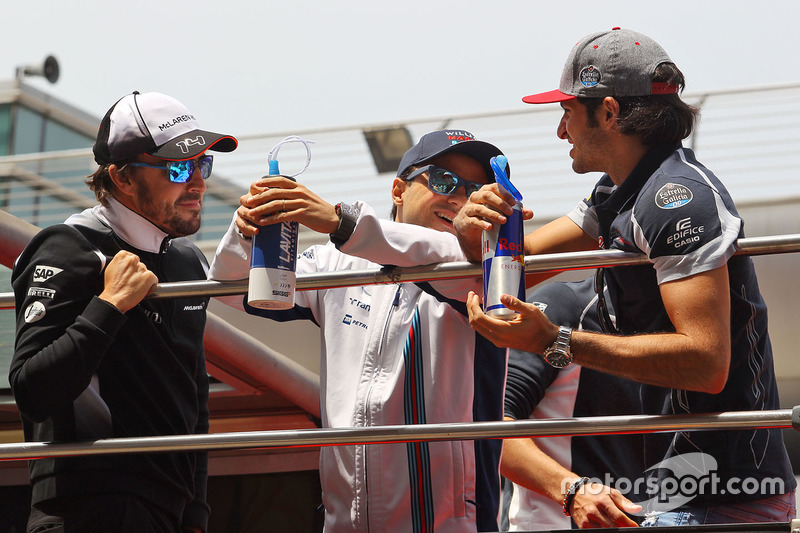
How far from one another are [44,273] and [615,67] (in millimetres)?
1578

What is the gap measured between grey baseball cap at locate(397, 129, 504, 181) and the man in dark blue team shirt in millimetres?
226

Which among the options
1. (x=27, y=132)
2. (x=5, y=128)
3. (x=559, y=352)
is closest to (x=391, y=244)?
(x=559, y=352)

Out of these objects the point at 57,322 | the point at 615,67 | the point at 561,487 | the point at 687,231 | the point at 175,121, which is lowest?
the point at 561,487

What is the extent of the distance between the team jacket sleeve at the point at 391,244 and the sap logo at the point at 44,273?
0.71 m

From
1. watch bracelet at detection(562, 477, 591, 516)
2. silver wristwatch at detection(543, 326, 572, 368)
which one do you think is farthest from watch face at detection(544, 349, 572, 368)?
watch bracelet at detection(562, 477, 591, 516)

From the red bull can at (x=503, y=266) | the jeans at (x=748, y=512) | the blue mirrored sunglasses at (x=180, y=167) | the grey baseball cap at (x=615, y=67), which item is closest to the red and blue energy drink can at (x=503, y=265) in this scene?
the red bull can at (x=503, y=266)

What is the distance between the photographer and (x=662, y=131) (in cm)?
249

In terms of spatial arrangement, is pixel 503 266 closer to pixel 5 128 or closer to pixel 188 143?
pixel 188 143

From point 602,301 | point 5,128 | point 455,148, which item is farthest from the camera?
point 5,128

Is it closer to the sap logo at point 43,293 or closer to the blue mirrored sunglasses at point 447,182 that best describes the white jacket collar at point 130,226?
the sap logo at point 43,293

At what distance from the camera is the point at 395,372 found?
7.96 ft

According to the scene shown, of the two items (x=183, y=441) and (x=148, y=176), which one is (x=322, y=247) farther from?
(x=183, y=441)

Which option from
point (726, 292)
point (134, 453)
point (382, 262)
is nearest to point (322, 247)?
point (382, 262)

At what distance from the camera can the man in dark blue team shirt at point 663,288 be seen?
2070mm
